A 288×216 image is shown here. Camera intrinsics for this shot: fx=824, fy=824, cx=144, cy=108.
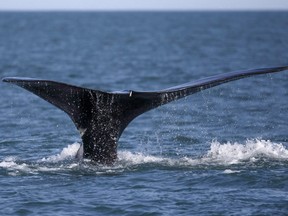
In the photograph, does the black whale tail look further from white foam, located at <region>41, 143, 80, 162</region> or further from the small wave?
white foam, located at <region>41, 143, 80, 162</region>

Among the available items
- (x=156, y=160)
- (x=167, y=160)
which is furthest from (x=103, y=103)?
(x=167, y=160)

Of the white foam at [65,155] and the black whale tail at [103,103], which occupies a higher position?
the black whale tail at [103,103]

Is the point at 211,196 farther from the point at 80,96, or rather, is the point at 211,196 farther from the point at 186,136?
the point at 186,136

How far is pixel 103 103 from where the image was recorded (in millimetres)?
10242

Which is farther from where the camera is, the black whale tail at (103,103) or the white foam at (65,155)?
the white foam at (65,155)

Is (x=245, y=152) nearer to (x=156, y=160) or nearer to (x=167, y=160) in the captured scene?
(x=167, y=160)

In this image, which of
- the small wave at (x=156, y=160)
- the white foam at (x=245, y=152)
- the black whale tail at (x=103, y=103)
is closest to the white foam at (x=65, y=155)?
the small wave at (x=156, y=160)

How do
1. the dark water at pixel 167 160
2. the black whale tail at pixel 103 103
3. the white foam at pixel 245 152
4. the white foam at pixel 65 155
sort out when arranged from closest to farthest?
the dark water at pixel 167 160 → the black whale tail at pixel 103 103 → the white foam at pixel 245 152 → the white foam at pixel 65 155

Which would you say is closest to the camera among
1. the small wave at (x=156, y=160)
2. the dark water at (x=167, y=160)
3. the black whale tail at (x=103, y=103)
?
the dark water at (x=167, y=160)

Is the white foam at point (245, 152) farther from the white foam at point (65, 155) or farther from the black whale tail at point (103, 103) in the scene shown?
the white foam at point (65, 155)

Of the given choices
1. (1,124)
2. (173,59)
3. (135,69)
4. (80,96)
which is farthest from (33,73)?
(80,96)

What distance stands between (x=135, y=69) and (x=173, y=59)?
6.76 meters

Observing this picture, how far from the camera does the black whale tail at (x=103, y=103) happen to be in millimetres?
9906

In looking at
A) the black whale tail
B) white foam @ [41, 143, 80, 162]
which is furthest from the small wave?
the black whale tail
